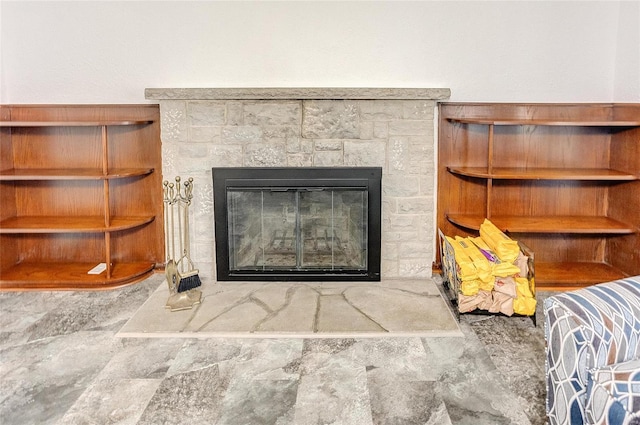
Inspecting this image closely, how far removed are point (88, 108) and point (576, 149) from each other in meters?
3.62

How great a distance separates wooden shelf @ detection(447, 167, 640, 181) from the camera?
3.36 m

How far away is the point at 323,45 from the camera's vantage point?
3508 millimetres

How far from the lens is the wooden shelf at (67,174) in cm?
337

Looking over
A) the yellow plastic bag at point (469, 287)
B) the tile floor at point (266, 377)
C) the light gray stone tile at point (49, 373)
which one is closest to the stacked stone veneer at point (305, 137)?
the yellow plastic bag at point (469, 287)

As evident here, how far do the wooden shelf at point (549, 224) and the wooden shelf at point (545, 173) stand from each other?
322 millimetres

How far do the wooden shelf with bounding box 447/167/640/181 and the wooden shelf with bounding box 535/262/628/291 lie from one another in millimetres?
677

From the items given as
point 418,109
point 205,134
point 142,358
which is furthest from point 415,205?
point 142,358

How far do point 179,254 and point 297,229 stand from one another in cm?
88

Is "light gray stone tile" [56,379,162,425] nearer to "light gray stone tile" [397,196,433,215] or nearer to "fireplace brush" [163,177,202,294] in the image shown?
"fireplace brush" [163,177,202,294]

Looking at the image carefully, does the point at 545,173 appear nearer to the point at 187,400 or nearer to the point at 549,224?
the point at 549,224

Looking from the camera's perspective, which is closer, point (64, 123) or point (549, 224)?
point (64, 123)

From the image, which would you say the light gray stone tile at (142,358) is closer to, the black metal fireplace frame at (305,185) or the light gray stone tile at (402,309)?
the black metal fireplace frame at (305,185)

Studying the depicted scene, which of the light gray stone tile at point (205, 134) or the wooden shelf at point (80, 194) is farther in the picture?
the wooden shelf at point (80, 194)

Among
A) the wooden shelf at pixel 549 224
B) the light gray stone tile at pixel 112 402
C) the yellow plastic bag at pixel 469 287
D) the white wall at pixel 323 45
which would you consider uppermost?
the white wall at pixel 323 45
